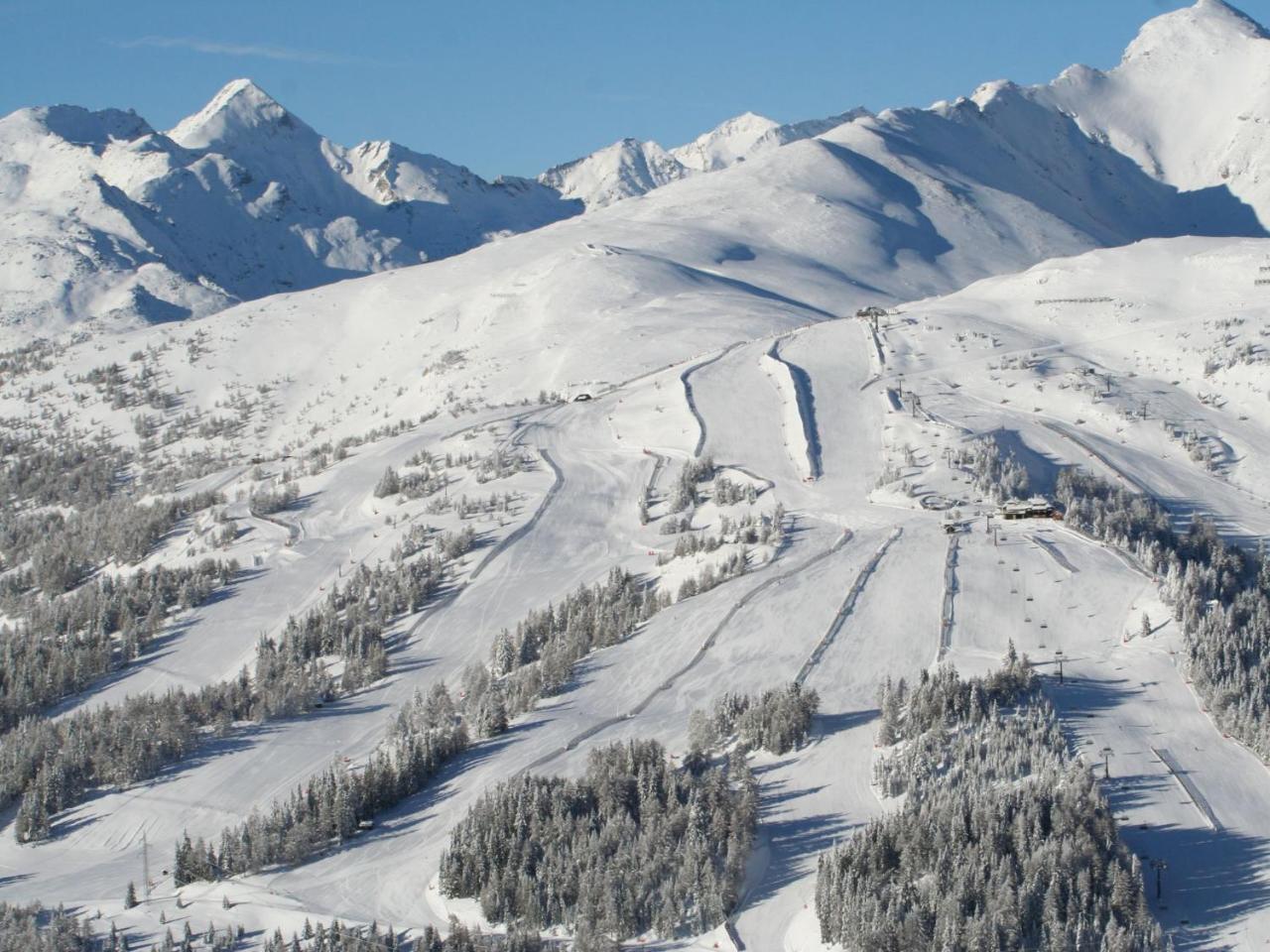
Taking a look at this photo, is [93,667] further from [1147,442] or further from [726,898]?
[1147,442]

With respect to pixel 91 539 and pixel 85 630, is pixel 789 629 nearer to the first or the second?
pixel 85 630

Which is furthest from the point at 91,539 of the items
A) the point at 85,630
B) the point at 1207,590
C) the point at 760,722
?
the point at 1207,590

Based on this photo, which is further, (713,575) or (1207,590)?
(713,575)

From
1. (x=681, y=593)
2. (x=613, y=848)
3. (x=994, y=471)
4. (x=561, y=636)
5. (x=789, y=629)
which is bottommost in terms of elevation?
(x=613, y=848)

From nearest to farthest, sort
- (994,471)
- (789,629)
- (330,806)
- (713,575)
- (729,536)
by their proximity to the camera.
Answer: (330,806), (789,629), (713,575), (729,536), (994,471)

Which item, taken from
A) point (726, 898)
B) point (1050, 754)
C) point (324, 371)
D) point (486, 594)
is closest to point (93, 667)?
point (486, 594)

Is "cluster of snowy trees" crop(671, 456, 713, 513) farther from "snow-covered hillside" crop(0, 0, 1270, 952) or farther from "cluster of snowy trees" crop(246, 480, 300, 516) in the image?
"cluster of snowy trees" crop(246, 480, 300, 516)

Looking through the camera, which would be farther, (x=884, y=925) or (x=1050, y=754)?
(x=1050, y=754)
